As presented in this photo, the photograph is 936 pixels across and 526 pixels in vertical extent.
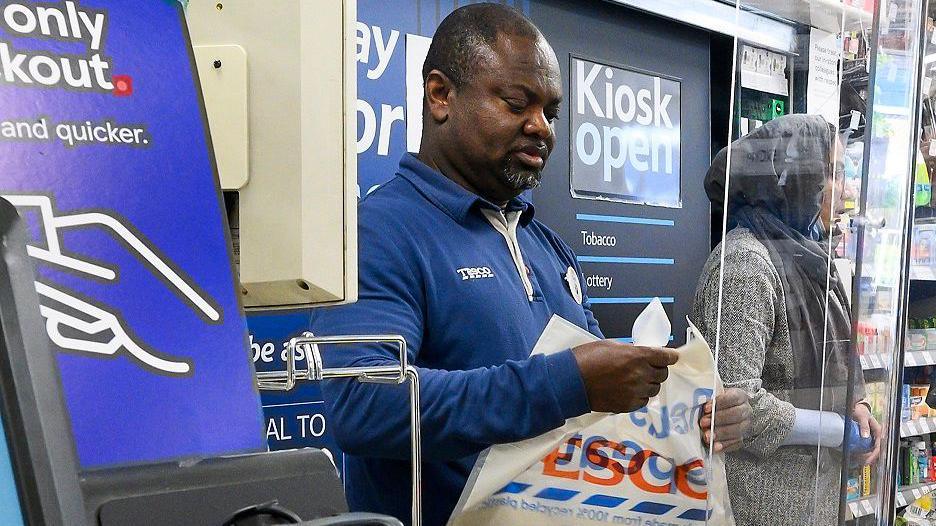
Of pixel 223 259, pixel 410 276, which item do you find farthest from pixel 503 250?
pixel 223 259

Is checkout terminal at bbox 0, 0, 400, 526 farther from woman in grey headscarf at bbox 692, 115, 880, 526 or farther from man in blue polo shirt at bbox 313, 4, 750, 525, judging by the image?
woman in grey headscarf at bbox 692, 115, 880, 526

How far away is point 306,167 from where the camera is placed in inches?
38.6

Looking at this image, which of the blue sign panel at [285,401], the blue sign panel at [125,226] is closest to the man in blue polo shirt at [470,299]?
the blue sign panel at [125,226]

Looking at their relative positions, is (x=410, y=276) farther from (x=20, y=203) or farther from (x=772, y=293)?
(x=20, y=203)

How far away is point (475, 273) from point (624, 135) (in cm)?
286

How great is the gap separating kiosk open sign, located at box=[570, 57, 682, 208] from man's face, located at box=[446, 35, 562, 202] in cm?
231

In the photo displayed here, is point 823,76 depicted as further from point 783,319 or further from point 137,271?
point 137,271

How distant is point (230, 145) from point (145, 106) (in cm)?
22

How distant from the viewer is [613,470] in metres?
1.50

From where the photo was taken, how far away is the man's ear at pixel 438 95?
183 centimetres

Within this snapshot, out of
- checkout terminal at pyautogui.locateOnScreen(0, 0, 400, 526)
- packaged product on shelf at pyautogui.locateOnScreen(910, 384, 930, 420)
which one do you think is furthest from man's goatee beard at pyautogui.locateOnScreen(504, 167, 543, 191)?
packaged product on shelf at pyautogui.locateOnScreen(910, 384, 930, 420)

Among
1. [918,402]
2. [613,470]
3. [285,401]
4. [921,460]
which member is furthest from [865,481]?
[921,460]

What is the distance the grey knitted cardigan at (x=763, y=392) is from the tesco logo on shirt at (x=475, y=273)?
36 cm

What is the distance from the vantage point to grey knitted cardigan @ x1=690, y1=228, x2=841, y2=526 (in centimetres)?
149
